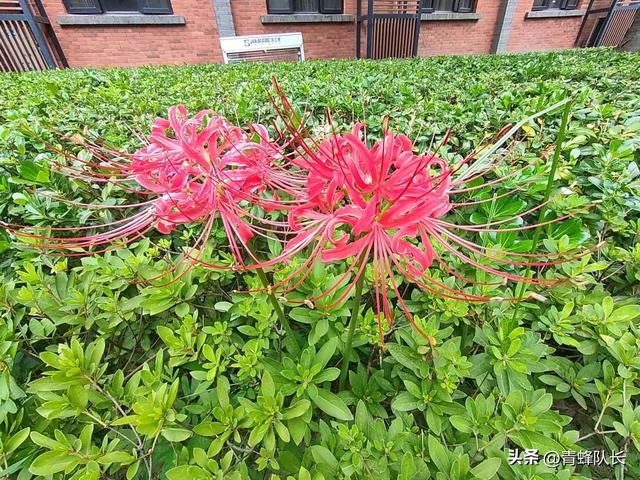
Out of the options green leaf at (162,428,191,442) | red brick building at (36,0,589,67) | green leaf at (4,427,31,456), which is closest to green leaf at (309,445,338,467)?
green leaf at (162,428,191,442)

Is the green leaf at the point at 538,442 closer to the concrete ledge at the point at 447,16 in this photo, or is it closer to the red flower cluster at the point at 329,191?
the red flower cluster at the point at 329,191

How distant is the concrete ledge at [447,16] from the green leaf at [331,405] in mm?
10022

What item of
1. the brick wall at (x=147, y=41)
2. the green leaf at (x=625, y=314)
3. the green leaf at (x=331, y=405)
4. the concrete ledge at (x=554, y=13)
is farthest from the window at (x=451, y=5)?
the green leaf at (x=331, y=405)

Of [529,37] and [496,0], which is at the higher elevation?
[496,0]

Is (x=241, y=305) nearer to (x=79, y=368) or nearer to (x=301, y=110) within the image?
(x=79, y=368)

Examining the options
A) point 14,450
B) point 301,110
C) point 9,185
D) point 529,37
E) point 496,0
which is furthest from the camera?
point 529,37

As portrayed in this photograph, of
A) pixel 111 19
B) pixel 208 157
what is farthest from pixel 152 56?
pixel 208 157

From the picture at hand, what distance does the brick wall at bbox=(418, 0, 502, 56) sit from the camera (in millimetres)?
8992

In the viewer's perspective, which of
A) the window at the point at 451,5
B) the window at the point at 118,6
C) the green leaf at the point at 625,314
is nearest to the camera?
the green leaf at the point at 625,314

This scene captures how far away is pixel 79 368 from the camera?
0.85m

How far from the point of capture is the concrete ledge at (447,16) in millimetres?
8648

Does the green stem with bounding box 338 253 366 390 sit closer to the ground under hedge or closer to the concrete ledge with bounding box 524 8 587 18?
the ground under hedge

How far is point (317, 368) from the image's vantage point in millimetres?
879

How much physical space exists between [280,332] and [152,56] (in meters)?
8.42
